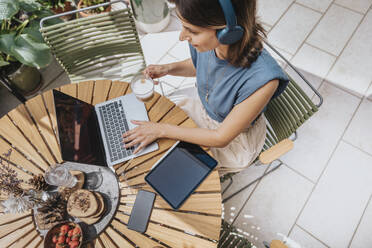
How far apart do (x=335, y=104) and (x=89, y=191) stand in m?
2.26

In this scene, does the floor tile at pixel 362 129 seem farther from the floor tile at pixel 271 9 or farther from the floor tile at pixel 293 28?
the floor tile at pixel 271 9

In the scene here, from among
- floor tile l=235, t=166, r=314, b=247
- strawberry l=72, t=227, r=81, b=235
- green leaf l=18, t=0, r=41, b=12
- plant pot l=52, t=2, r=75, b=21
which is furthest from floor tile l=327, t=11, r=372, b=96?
plant pot l=52, t=2, r=75, b=21

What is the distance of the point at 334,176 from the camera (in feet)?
6.70

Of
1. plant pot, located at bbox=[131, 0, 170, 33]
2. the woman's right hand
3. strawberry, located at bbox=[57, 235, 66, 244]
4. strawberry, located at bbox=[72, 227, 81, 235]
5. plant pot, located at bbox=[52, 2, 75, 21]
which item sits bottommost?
strawberry, located at bbox=[57, 235, 66, 244]

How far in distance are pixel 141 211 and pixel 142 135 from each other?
0.37 m

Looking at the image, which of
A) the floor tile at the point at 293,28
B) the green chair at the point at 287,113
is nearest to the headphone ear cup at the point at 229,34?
the green chair at the point at 287,113

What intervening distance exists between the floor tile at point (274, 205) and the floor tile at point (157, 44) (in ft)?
5.39

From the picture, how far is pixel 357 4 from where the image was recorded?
9.21 feet

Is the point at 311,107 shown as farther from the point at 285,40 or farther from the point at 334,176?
the point at 285,40

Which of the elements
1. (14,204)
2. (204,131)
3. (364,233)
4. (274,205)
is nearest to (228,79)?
(204,131)

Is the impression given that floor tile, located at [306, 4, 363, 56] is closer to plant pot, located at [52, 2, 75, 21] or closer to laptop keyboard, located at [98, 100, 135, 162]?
laptop keyboard, located at [98, 100, 135, 162]

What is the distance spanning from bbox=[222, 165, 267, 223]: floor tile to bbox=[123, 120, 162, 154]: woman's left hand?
102 cm

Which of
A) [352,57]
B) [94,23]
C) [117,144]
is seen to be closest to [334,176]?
[352,57]

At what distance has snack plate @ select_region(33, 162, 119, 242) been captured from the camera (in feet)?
3.67
